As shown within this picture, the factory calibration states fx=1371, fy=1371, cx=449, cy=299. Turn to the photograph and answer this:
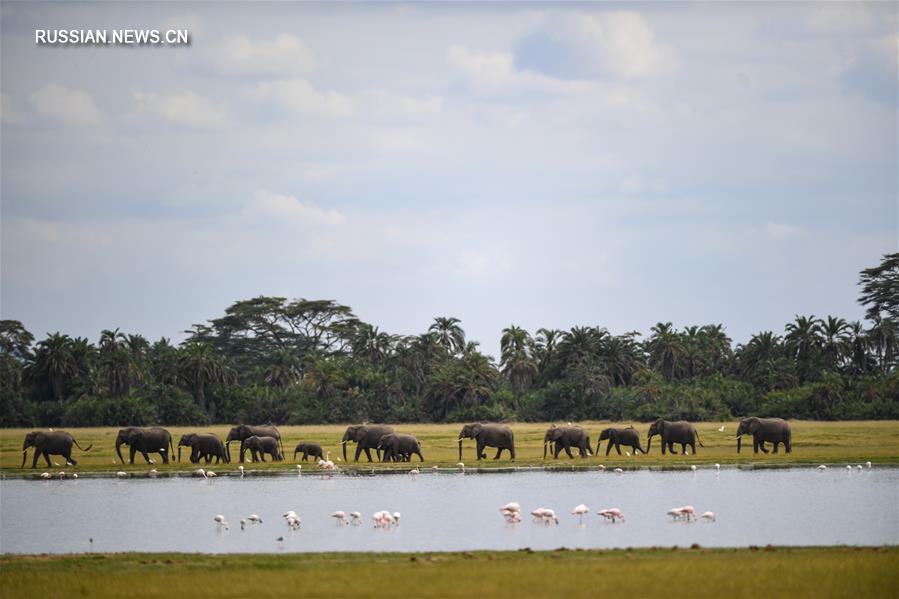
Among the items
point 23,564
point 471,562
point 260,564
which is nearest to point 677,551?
point 471,562

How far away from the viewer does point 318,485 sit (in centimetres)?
4784

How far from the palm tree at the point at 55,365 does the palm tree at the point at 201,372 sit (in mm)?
8434

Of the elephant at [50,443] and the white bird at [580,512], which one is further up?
the elephant at [50,443]

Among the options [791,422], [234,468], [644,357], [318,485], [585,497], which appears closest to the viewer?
[585,497]

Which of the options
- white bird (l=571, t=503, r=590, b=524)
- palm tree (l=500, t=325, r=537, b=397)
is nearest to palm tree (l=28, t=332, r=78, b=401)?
palm tree (l=500, t=325, r=537, b=397)

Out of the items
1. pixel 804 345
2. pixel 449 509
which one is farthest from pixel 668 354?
pixel 449 509

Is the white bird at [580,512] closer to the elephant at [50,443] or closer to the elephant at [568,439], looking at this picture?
the elephant at [568,439]

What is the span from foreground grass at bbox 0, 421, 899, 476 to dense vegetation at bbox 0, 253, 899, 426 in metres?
3.96

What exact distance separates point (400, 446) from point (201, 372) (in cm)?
4813

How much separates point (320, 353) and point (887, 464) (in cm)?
8669

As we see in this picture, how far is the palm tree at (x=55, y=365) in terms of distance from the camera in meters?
104

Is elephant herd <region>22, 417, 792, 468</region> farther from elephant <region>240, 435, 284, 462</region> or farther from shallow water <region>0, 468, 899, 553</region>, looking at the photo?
shallow water <region>0, 468, 899, 553</region>

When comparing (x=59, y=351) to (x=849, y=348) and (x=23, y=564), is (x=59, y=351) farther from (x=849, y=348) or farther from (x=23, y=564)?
(x=23, y=564)

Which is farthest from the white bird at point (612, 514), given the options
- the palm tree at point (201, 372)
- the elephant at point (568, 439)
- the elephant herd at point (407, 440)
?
the palm tree at point (201, 372)
